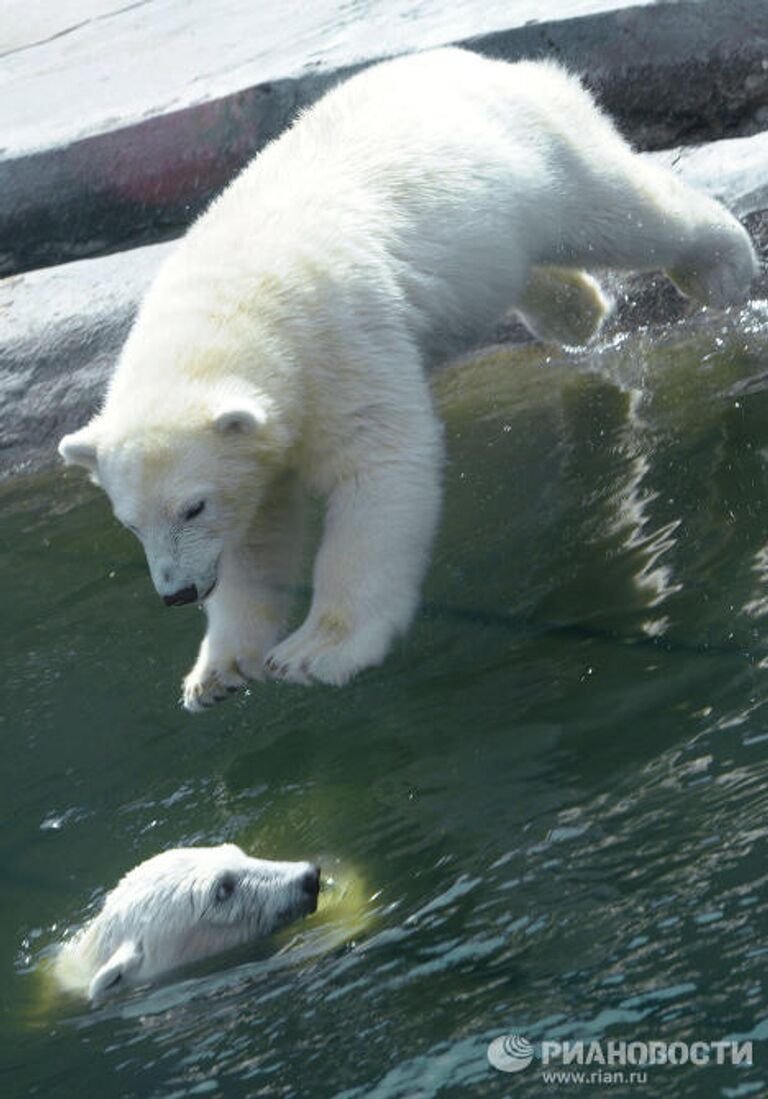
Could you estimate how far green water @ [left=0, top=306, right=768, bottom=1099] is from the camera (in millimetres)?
2758

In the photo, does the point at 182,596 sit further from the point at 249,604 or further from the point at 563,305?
the point at 563,305

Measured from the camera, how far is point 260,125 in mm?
7578

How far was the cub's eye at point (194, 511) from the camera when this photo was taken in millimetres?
3762

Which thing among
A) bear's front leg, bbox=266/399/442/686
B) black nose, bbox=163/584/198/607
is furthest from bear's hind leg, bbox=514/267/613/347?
black nose, bbox=163/584/198/607

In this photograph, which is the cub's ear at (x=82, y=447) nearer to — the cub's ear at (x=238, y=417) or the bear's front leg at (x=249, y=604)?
the cub's ear at (x=238, y=417)

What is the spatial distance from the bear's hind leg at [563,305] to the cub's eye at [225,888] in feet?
9.24

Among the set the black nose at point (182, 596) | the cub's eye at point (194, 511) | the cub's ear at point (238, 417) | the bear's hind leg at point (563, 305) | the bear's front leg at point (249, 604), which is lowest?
the bear's hind leg at point (563, 305)

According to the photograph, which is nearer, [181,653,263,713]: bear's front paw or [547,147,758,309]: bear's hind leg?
[181,653,263,713]: bear's front paw

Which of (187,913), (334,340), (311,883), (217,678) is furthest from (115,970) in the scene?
(334,340)

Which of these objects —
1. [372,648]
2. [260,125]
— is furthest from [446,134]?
[260,125]

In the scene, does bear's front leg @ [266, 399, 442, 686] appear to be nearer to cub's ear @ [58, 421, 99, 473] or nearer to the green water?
the green water

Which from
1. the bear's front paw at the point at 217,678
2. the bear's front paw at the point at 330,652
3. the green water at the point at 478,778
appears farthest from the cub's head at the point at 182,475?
the green water at the point at 478,778

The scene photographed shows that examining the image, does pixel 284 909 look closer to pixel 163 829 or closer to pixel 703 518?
pixel 163 829

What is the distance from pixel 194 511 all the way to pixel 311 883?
0.81m
